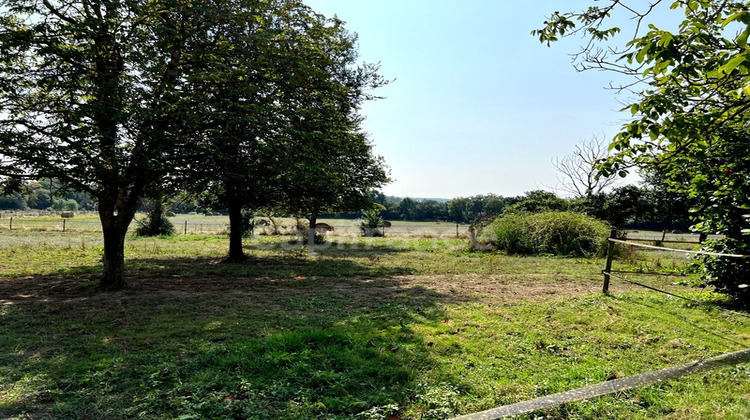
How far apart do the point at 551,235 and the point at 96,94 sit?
15.5 metres

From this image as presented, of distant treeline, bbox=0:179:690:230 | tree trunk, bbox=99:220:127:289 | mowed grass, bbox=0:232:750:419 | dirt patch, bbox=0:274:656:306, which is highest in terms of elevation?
distant treeline, bbox=0:179:690:230

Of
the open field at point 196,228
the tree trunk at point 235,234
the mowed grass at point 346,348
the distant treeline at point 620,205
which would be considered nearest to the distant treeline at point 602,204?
the distant treeline at point 620,205

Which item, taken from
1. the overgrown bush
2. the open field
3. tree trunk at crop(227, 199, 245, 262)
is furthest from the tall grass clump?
tree trunk at crop(227, 199, 245, 262)

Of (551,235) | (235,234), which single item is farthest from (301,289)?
(551,235)

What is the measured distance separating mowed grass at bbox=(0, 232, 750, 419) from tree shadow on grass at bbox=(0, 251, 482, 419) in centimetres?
2

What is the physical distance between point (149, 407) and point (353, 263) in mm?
9755

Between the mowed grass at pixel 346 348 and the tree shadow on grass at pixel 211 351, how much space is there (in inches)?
0.8

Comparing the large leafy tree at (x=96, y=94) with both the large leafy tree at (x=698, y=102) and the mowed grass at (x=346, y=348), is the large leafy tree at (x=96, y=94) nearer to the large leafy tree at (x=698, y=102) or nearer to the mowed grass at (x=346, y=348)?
the mowed grass at (x=346, y=348)

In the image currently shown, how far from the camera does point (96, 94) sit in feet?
21.1

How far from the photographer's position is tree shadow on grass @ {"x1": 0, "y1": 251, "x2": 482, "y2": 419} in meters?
2.80

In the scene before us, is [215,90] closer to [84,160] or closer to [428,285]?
[84,160]

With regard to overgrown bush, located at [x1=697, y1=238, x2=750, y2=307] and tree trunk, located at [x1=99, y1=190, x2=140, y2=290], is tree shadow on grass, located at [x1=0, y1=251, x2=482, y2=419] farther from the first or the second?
overgrown bush, located at [x1=697, y1=238, x2=750, y2=307]

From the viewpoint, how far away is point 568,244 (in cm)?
1521

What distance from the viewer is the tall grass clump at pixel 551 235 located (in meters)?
15.0
